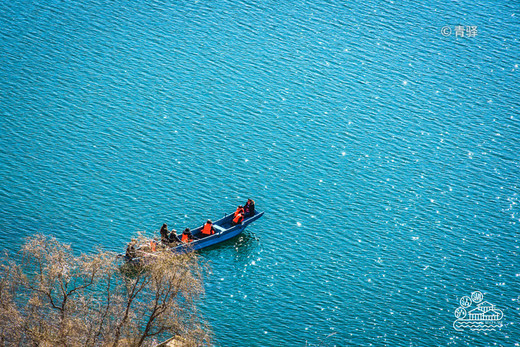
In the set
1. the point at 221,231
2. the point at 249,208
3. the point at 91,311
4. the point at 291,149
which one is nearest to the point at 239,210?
the point at 249,208

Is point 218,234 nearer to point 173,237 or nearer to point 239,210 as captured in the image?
point 239,210

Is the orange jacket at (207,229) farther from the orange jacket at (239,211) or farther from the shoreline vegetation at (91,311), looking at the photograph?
the shoreline vegetation at (91,311)

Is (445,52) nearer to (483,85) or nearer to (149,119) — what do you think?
(483,85)

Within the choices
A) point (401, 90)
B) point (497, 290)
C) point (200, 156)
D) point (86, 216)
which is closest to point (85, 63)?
point (200, 156)

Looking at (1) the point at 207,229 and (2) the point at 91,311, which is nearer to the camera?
(2) the point at 91,311

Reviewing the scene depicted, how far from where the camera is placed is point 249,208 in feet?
169

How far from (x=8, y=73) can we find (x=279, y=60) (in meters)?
27.0

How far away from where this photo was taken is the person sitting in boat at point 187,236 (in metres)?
47.8

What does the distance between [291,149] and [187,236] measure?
54.8ft

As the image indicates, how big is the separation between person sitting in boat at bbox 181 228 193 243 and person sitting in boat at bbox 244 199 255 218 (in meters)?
5.28

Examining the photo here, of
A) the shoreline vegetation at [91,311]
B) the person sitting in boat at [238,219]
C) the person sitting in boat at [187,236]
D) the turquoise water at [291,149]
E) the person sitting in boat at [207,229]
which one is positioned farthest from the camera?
the person sitting in boat at [238,219]

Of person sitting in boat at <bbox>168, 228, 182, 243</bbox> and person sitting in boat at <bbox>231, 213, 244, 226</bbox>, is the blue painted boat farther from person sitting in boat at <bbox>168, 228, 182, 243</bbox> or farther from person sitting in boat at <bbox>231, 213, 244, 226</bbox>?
person sitting in boat at <bbox>168, 228, 182, 243</bbox>

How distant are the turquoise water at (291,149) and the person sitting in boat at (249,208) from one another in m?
1.44

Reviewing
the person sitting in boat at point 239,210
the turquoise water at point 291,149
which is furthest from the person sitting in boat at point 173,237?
the person sitting in boat at point 239,210
